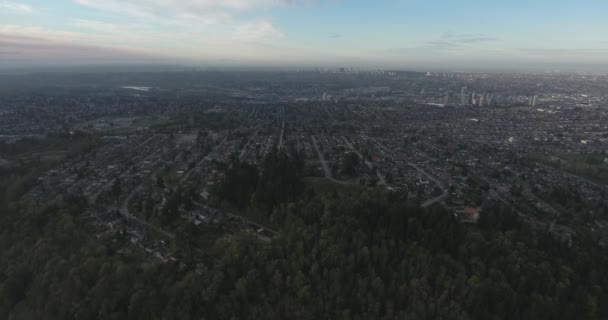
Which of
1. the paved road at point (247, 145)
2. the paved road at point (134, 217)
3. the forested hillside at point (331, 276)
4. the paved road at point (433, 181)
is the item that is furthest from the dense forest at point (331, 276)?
the paved road at point (247, 145)

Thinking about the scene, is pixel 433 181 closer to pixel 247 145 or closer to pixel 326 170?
pixel 326 170

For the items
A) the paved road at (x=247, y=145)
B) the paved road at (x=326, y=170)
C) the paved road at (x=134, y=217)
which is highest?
the paved road at (x=247, y=145)

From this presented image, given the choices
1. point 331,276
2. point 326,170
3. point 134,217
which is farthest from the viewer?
point 326,170

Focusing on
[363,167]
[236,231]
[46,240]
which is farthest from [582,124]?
[46,240]

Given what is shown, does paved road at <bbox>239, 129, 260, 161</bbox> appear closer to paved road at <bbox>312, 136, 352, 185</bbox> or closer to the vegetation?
paved road at <bbox>312, 136, 352, 185</bbox>

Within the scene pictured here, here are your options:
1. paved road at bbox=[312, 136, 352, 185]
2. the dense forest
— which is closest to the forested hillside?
the dense forest

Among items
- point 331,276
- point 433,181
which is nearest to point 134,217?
point 331,276

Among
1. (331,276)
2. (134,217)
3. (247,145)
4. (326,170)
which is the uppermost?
(247,145)

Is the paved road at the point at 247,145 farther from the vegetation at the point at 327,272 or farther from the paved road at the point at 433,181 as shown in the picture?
the vegetation at the point at 327,272
